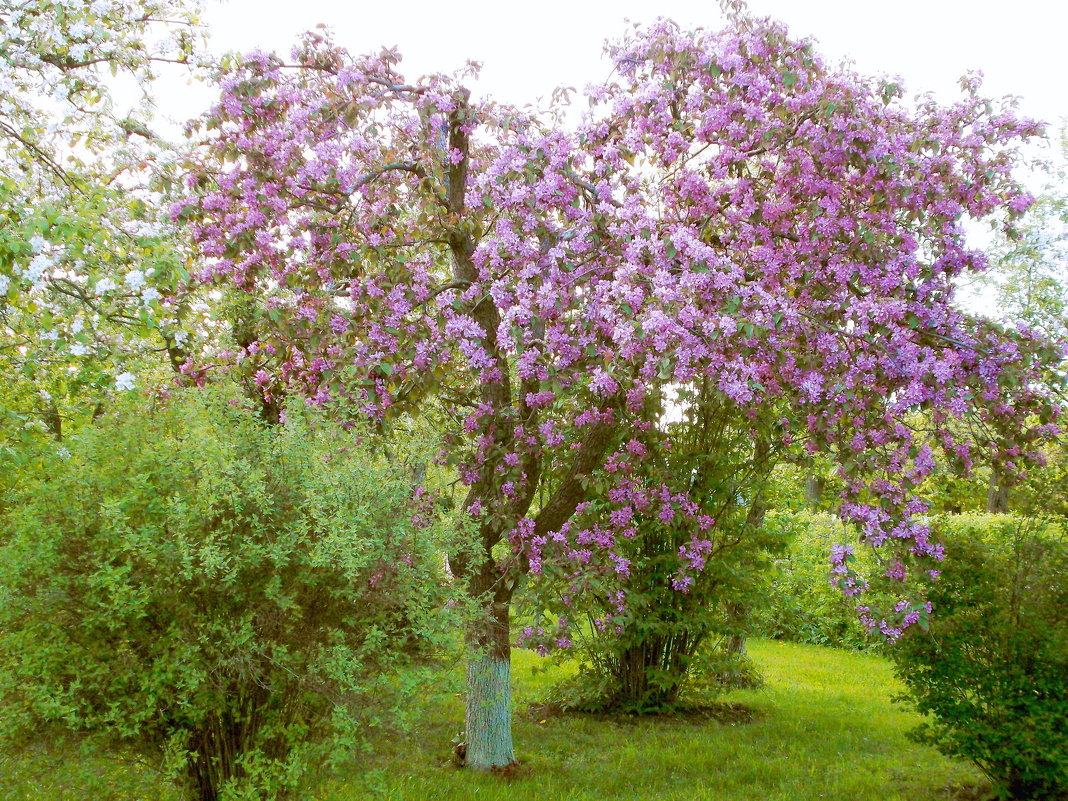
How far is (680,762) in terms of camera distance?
23.0ft

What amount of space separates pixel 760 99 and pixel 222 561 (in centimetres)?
431

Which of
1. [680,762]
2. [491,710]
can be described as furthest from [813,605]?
[491,710]

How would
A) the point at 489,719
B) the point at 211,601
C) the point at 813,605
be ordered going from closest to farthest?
the point at 211,601 → the point at 489,719 → the point at 813,605

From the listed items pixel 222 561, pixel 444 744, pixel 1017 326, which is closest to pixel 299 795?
pixel 222 561

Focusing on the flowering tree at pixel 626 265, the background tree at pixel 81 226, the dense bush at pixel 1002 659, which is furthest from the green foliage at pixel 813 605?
the background tree at pixel 81 226

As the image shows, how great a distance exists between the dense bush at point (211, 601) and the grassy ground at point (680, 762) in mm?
433

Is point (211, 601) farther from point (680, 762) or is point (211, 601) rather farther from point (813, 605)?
point (813, 605)

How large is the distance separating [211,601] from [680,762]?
4.89m

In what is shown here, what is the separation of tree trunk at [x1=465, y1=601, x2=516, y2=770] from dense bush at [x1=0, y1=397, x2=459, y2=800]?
3054 mm

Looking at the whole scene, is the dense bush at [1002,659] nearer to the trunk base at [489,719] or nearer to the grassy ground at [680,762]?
the grassy ground at [680,762]

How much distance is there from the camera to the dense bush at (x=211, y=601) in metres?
3.31

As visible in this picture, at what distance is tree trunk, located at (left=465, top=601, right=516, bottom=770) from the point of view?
673 centimetres

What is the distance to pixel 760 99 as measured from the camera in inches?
214

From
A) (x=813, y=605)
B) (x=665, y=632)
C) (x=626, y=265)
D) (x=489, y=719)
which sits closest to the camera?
(x=626, y=265)
